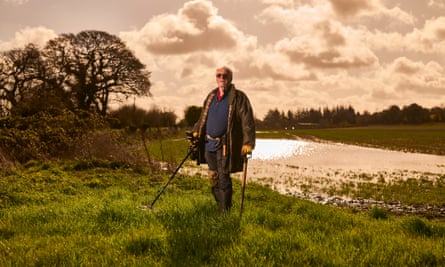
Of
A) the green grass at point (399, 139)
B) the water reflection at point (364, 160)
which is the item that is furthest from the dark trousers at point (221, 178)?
the green grass at point (399, 139)

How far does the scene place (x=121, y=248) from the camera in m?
5.33

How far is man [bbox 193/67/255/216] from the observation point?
275 inches

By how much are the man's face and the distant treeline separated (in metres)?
137

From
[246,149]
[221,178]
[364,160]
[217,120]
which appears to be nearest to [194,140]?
[217,120]

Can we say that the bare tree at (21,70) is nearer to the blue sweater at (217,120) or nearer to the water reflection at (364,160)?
the water reflection at (364,160)

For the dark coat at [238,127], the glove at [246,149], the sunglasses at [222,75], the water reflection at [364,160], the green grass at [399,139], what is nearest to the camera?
the glove at [246,149]

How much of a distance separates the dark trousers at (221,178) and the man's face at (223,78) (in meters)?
1.26

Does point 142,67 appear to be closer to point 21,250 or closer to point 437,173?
point 437,173

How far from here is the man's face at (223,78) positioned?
7.09 metres

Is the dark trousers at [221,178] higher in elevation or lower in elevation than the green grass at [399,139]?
higher

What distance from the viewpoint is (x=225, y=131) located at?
7137mm

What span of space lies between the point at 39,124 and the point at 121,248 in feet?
49.2

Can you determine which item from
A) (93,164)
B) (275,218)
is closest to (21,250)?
(275,218)

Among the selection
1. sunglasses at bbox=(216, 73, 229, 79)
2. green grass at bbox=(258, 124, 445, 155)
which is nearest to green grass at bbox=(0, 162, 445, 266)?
sunglasses at bbox=(216, 73, 229, 79)
